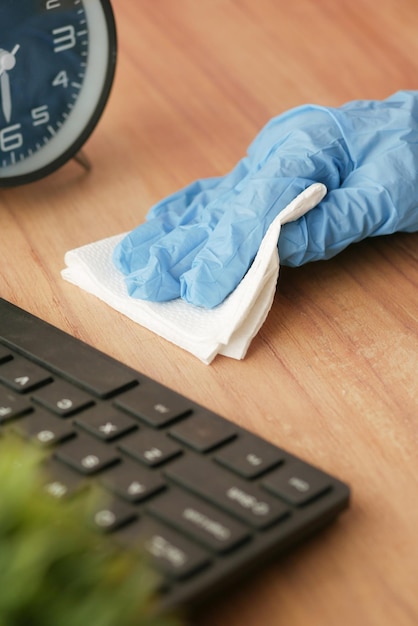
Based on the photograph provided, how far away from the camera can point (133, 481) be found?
1.82ft

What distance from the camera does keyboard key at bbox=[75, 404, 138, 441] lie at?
23.5 inches

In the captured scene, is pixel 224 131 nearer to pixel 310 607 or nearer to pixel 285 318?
pixel 285 318

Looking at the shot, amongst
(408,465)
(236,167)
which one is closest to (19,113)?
(236,167)

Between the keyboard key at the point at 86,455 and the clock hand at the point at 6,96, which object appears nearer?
the keyboard key at the point at 86,455

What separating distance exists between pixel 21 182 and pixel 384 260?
0.37 m

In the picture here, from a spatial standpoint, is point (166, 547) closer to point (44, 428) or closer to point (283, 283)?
point (44, 428)

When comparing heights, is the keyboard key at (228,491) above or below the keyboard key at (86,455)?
below

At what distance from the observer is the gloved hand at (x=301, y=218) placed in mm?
773

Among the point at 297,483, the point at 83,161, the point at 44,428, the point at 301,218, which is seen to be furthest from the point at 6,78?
the point at 297,483

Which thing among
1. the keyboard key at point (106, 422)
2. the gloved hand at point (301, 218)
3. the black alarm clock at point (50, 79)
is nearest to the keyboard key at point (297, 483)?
the keyboard key at point (106, 422)

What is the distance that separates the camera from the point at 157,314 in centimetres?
76

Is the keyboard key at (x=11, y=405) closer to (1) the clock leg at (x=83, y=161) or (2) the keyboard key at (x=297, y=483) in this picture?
(2) the keyboard key at (x=297, y=483)

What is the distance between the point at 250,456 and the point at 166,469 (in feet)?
0.18

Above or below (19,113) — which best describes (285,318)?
below
